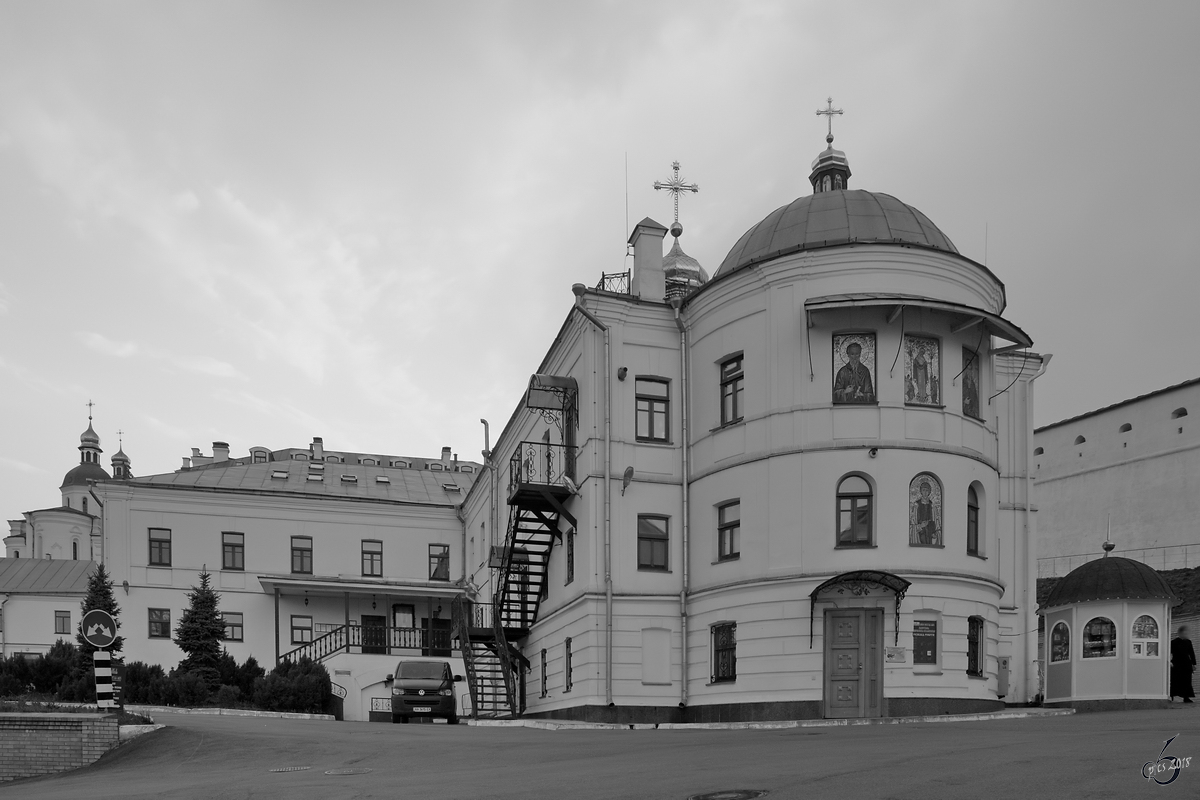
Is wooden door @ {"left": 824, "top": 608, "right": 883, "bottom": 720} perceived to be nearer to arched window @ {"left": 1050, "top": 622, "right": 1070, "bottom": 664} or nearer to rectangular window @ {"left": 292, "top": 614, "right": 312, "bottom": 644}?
arched window @ {"left": 1050, "top": 622, "right": 1070, "bottom": 664}

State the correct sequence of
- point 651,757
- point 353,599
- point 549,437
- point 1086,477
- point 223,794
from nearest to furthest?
1. point 223,794
2. point 651,757
3. point 549,437
4. point 353,599
5. point 1086,477

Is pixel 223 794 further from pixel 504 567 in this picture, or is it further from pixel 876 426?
pixel 504 567

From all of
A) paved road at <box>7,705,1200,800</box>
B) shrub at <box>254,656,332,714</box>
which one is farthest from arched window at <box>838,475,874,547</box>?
shrub at <box>254,656,332,714</box>

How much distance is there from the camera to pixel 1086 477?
59.0 metres

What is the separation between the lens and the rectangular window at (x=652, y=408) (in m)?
26.8

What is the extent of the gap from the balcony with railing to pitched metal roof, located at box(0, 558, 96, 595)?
144 ft

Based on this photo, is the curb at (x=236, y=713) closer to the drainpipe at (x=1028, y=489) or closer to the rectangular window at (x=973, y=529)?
the rectangular window at (x=973, y=529)

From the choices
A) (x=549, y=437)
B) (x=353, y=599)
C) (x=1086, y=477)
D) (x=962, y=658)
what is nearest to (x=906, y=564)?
(x=962, y=658)

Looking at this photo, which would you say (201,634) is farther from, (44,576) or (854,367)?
(44,576)

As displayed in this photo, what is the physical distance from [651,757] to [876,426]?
11874 millimetres

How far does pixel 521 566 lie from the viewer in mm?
31438

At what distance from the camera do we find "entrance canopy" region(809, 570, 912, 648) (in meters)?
22.3

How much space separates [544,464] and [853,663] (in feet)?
35.5

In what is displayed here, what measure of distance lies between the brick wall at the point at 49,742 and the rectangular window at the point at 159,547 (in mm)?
29538
